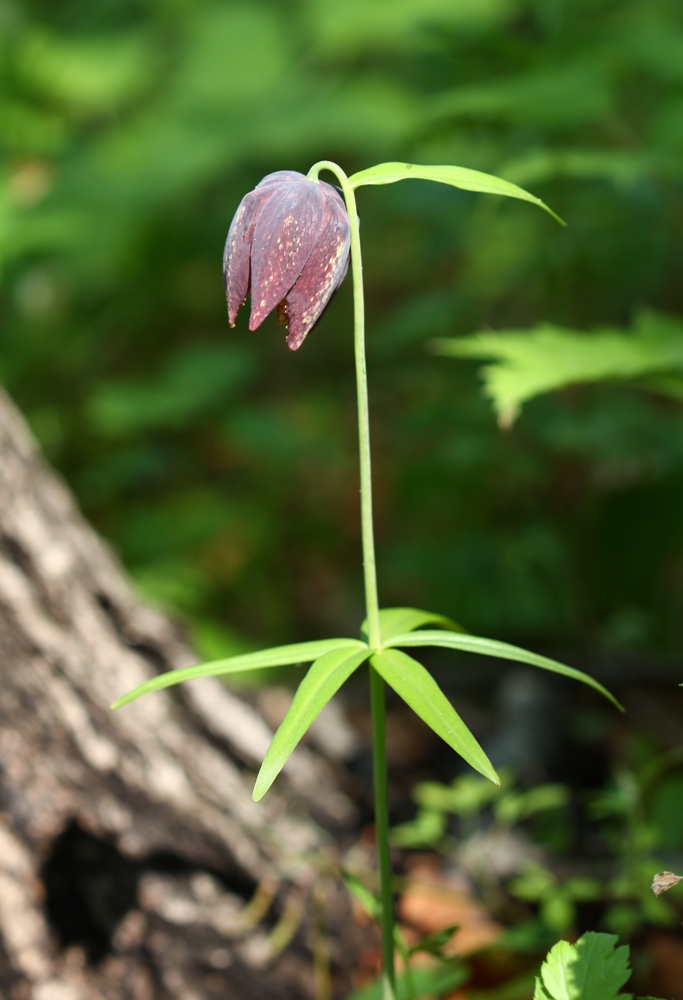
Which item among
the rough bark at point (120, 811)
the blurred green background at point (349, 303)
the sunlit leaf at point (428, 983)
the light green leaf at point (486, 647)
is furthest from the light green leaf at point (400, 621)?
the blurred green background at point (349, 303)

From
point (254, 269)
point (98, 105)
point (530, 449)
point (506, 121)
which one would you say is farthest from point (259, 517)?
point (98, 105)

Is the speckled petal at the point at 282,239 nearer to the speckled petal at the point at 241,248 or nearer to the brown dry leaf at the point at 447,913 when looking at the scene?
the speckled petal at the point at 241,248

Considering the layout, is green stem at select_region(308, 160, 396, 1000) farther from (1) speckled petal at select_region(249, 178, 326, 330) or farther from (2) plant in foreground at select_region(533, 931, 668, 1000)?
(2) plant in foreground at select_region(533, 931, 668, 1000)

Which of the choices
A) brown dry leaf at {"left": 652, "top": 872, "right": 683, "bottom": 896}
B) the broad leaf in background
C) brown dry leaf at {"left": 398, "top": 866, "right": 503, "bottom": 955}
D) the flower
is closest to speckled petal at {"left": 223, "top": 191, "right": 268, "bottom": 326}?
the flower

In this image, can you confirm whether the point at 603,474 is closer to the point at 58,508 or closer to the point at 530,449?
the point at 530,449

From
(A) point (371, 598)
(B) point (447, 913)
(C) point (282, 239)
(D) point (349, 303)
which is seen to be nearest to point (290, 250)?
(C) point (282, 239)

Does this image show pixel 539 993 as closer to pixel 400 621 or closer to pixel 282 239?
pixel 400 621
